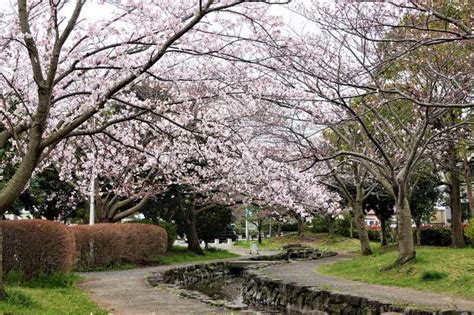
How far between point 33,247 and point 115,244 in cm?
728

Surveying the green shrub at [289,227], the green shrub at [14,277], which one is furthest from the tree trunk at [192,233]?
the green shrub at [289,227]

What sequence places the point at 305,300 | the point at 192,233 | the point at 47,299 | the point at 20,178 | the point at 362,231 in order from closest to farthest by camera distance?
1. the point at 20,178
2. the point at 47,299
3. the point at 305,300
4. the point at 362,231
5. the point at 192,233

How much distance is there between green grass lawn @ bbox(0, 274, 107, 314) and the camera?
26.9 feet

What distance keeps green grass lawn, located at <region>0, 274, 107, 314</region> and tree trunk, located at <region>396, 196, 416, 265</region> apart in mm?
7878

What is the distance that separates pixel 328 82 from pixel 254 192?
22.1 feet

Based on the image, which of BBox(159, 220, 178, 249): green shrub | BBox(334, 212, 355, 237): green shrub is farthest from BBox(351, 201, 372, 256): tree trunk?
BBox(334, 212, 355, 237): green shrub

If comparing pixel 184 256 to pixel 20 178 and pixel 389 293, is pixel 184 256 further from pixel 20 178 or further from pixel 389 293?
pixel 20 178

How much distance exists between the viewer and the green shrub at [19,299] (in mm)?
8281

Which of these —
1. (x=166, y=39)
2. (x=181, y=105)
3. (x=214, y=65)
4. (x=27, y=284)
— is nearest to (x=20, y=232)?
(x=27, y=284)

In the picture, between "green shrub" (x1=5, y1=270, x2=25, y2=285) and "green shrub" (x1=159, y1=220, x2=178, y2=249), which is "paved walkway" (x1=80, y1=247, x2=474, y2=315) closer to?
A: "green shrub" (x1=5, y1=270, x2=25, y2=285)

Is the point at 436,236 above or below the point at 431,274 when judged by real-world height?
above

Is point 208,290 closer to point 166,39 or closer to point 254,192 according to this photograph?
point 254,192

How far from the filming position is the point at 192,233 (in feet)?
90.5

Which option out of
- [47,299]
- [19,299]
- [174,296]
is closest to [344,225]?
[174,296]
